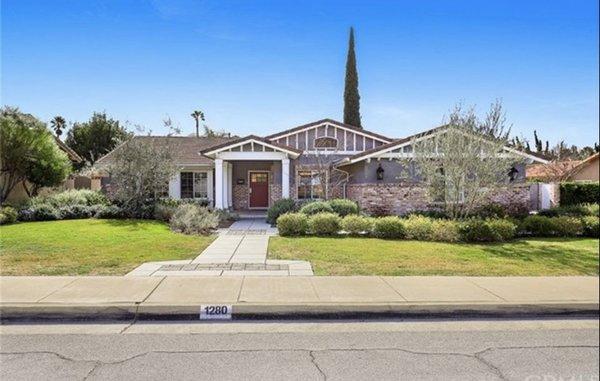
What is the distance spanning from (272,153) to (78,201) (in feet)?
27.5

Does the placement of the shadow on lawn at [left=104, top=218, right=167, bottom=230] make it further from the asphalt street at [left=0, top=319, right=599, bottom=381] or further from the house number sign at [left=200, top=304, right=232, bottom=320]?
the asphalt street at [left=0, top=319, right=599, bottom=381]

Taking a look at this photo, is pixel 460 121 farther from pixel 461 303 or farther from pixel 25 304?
pixel 25 304

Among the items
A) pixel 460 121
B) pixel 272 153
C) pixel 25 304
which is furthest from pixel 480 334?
pixel 272 153

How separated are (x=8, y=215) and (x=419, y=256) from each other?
14.1 metres

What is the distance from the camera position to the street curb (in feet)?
20.1

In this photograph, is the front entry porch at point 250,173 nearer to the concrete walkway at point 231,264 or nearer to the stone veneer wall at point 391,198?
the stone veneer wall at point 391,198

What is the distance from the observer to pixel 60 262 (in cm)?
939

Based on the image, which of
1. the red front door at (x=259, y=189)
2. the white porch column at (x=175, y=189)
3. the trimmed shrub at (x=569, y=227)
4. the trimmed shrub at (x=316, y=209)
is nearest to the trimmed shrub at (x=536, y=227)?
the trimmed shrub at (x=569, y=227)

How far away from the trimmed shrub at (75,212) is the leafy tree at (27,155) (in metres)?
3.44

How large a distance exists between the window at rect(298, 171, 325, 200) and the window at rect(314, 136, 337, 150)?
64.5 inches

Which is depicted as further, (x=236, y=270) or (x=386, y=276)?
(x=236, y=270)

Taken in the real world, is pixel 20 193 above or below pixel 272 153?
below

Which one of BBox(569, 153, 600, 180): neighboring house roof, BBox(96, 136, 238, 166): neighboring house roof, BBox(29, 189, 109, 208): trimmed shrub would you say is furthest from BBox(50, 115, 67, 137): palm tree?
BBox(569, 153, 600, 180): neighboring house roof

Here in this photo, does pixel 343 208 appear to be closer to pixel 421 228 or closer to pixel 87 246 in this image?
pixel 421 228
